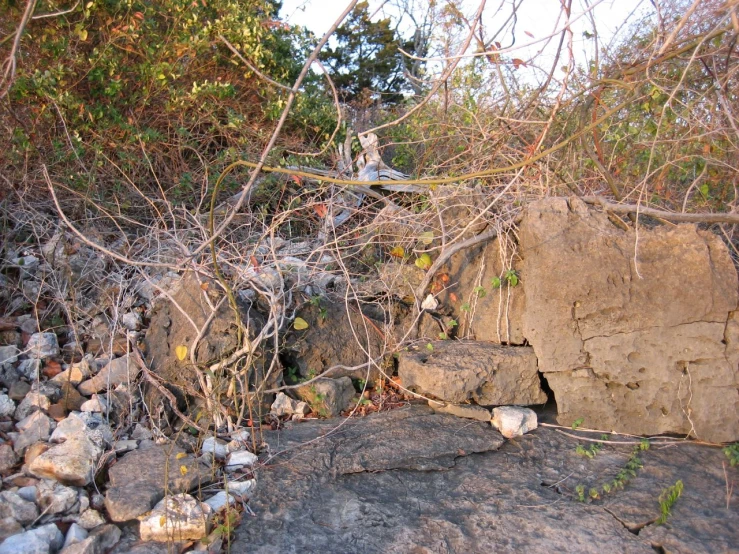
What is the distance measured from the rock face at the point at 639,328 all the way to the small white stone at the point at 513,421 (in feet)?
0.68

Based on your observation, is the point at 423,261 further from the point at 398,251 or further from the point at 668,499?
the point at 668,499

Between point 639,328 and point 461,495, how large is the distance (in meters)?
1.44

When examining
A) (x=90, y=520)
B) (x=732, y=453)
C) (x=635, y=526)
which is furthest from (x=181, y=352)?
(x=732, y=453)

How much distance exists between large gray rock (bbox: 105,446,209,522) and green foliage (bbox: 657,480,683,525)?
7.05 feet

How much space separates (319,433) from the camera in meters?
3.62

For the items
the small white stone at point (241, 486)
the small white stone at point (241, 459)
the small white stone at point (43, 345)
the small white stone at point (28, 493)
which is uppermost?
the small white stone at point (43, 345)

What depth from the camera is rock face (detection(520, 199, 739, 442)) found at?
349 centimetres

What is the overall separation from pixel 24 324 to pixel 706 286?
4311 millimetres

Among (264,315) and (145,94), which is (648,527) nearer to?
(264,315)

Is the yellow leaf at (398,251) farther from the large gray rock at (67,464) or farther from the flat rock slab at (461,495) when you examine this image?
the large gray rock at (67,464)

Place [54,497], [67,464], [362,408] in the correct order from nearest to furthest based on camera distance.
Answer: [54,497], [67,464], [362,408]

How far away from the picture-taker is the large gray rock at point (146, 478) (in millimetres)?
2842

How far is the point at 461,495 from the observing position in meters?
3.08

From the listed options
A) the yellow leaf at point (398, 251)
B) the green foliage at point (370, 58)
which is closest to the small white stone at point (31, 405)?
the yellow leaf at point (398, 251)
